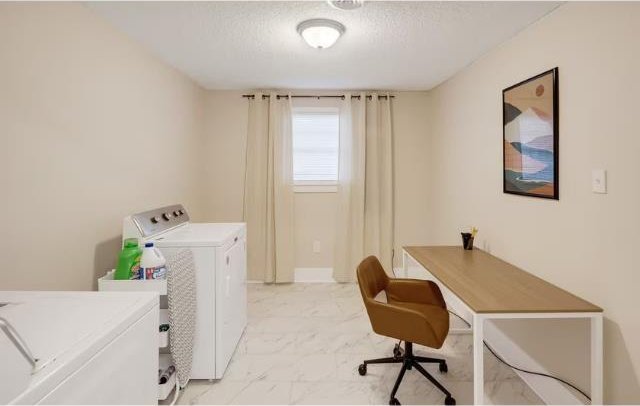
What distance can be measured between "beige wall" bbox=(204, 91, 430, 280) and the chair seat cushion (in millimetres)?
1921

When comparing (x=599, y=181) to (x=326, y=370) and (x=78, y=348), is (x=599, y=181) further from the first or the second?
(x=78, y=348)

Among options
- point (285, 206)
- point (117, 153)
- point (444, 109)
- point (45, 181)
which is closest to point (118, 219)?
point (117, 153)

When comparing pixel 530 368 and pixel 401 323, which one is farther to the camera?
pixel 530 368

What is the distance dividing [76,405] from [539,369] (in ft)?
7.86

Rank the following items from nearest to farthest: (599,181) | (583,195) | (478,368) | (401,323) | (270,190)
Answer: (478,368) → (599,181) → (583,195) → (401,323) → (270,190)

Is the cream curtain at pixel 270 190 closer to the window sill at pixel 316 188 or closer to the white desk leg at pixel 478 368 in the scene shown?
the window sill at pixel 316 188

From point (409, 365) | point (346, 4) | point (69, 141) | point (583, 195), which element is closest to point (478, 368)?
point (409, 365)

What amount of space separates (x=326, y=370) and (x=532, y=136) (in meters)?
2.05

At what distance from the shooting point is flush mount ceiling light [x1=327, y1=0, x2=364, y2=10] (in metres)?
1.91

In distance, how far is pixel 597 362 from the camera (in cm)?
156

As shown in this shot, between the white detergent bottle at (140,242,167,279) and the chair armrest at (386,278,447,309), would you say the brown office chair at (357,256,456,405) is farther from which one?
the white detergent bottle at (140,242,167,279)

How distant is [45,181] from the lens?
1.73 m

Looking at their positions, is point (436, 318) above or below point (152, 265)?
below

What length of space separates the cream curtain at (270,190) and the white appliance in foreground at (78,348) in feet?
9.08
